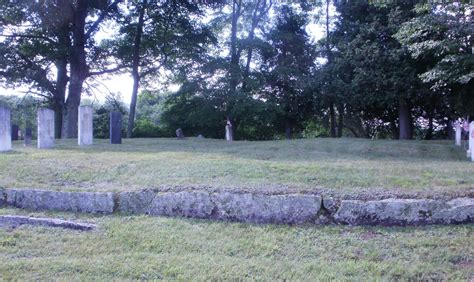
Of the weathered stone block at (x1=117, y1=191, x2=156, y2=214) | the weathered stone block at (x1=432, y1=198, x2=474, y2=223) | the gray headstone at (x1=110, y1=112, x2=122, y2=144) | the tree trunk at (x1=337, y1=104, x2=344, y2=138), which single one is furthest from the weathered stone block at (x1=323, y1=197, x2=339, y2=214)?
the tree trunk at (x1=337, y1=104, x2=344, y2=138)

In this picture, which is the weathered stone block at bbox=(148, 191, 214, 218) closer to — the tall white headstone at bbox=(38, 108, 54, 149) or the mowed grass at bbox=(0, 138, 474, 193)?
the mowed grass at bbox=(0, 138, 474, 193)

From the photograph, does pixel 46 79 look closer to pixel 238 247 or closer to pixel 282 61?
pixel 282 61

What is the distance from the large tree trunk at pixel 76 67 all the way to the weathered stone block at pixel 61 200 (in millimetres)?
15938

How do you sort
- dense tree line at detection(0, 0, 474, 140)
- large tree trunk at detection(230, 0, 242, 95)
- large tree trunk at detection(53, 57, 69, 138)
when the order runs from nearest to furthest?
dense tree line at detection(0, 0, 474, 140), large tree trunk at detection(53, 57, 69, 138), large tree trunk at detection(230, 0, 242, 95)

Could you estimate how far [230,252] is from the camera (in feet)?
15.4

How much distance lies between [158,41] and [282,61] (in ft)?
28.7

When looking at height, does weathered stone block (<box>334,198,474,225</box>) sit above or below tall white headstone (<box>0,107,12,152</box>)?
below

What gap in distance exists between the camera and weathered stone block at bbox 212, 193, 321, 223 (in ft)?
18.4

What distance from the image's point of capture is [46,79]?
2378 cm

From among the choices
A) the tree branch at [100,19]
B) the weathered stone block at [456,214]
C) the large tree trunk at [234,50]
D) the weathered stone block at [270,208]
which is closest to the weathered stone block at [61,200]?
the weathered stone block at [270,208]

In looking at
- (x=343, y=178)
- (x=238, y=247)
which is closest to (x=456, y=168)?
(x=343, y=178)

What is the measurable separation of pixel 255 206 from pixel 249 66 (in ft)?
82.2

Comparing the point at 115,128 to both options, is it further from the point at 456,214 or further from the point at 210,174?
the point at 456,214

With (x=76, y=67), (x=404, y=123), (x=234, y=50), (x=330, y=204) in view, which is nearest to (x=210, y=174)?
(x=330, y=204)
